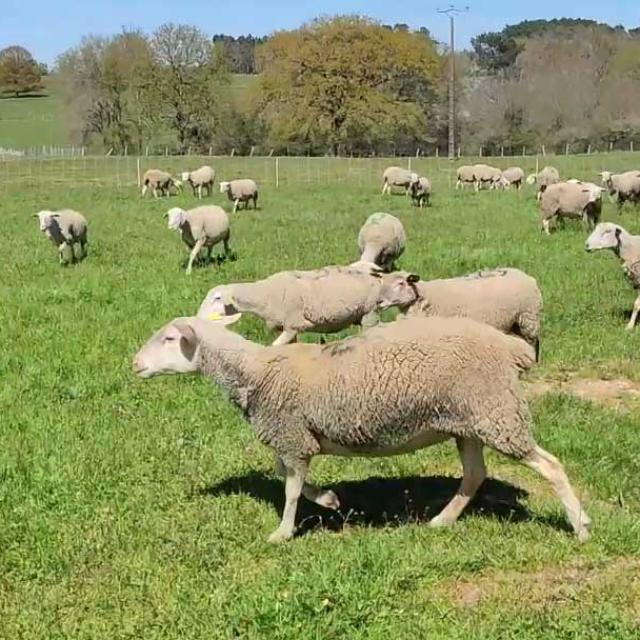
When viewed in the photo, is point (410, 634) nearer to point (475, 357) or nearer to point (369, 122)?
point (475, 357)

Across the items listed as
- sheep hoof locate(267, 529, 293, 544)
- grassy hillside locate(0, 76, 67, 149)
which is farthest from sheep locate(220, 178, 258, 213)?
grassy hillside locate(0, 76, 67, 149)

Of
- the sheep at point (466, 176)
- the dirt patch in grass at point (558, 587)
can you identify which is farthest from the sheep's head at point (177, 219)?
the sheep at point (466, 176)

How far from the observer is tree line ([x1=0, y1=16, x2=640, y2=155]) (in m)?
69.0

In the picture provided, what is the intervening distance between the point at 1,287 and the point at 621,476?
10.4 m

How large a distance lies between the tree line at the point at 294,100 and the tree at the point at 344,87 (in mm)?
73

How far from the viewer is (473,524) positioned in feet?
19.9

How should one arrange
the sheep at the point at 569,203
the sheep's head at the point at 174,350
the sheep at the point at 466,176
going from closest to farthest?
the sheep's head at the point at 174,350 < the sheep at the point at 569,203 < the sheep at the point at 466,176

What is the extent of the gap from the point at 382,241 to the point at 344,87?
5608 cm

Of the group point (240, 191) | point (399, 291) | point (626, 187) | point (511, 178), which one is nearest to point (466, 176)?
point (511, 178)

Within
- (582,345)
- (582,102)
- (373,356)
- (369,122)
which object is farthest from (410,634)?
(582,102)

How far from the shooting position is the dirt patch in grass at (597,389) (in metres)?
8.97

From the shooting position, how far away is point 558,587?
204 inches

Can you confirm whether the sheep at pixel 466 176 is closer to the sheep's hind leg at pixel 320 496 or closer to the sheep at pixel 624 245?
the sheep at pixel 624 245

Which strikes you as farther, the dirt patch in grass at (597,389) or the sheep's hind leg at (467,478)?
the dirt patch in grass at (597,389)
